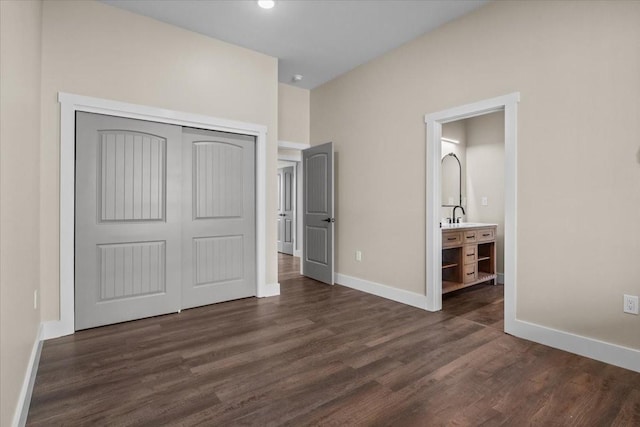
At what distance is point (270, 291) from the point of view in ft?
13.3

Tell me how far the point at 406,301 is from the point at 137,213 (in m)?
2.97

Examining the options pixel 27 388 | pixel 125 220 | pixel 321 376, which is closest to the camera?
pixel 27 388

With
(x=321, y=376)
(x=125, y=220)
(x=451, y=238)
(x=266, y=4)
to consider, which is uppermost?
(x=266, y=4)

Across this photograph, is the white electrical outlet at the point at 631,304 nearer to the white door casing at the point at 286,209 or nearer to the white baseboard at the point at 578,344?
the white baseboard at the point at 578,344

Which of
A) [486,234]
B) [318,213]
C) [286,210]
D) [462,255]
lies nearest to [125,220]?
[318,213]

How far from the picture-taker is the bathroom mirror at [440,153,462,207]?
505 cm

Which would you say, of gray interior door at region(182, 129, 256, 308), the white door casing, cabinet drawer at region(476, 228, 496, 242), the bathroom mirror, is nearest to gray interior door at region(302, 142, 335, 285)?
gray interior door at region(182, 129, 256, 308)

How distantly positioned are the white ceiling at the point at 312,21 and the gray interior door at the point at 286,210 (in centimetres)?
393

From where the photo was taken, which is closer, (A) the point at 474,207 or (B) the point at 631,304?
(B) the point at 631,304

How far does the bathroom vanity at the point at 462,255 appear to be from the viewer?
3947 mm

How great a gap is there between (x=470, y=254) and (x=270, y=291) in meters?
2.56

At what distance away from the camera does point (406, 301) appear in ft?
12.3

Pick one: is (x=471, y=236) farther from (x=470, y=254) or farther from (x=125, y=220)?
(x=125, y=220)

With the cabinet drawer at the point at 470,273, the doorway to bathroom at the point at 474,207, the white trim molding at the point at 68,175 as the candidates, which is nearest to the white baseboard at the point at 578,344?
the doorway to bathroom at the point at 474,207
